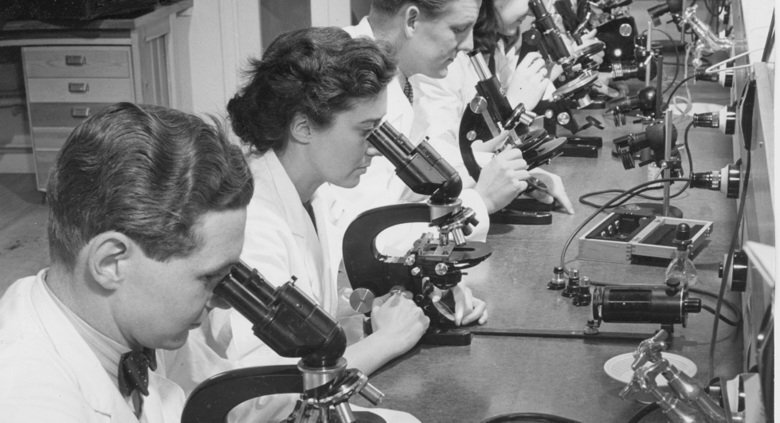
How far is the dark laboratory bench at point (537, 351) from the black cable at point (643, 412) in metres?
0.02

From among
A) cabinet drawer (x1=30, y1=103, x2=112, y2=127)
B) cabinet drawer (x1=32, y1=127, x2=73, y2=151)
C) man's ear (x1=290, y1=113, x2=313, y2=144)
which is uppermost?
man's ear (x1=290, y1=113, x2=313, y2=144)

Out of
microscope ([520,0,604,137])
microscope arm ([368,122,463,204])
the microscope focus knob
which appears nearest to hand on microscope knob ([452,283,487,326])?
microscope arm ([368,122,463,204])

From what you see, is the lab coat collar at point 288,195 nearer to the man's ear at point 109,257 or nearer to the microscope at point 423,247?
the microscope at point 423,247

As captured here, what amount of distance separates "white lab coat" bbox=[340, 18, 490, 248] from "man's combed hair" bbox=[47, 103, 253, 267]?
128 cm

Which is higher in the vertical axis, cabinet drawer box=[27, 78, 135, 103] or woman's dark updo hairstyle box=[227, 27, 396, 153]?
woman's dark updo hairstyle box=[227, 27, 396, 153]

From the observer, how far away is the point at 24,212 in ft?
16.5

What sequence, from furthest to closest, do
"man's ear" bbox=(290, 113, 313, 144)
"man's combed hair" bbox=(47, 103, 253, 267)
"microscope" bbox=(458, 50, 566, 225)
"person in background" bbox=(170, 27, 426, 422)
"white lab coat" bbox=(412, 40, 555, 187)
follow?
"white lab coat" bbox=(412, 40, 555, 187) → "microscope" bbox=(458, 50, 566, 225) → "man's ear" bbox=(290, 113, 313, 144) → "person in background" bbox=(170, 27, 426, 422) → "man's combed hair" bbox=(47, 103, 253, 267)

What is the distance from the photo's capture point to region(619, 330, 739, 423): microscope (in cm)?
150

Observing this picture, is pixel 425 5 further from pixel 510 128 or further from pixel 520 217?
pixel 520 217

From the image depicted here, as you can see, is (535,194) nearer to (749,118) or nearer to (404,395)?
(749,118)

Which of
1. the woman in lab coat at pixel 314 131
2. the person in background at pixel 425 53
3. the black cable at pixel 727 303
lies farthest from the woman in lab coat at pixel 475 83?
the woman in lab coat at pixel 314 131

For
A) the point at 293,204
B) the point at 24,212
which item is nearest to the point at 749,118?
the point at 293,204

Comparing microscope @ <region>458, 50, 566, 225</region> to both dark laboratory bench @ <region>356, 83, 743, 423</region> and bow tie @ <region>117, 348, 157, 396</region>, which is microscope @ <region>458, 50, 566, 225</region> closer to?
dark laboratory bench @ <region>356, 83, 743, 423</region>

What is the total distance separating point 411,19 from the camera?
295cm
